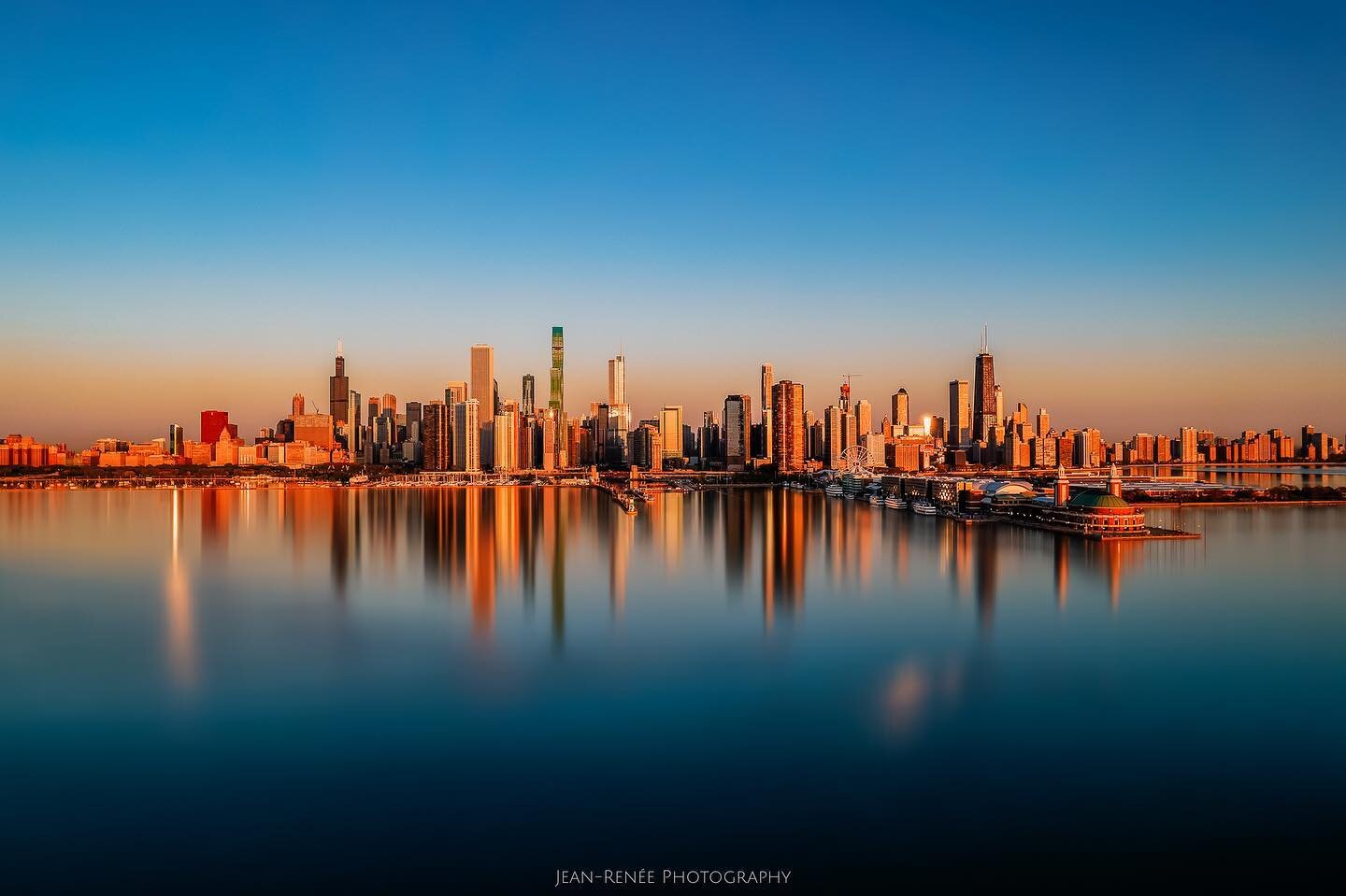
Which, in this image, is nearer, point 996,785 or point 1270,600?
point 996,785

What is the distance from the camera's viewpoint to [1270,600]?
1313cm

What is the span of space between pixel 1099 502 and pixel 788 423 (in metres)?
48.9

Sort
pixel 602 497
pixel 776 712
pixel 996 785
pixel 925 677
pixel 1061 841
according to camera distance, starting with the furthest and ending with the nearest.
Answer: pixel 602 497 → pixel 925 677 → pixel 776 712 → pixel 996 785 → pixel 1061 841

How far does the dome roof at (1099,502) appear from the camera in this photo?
21561 millimetres

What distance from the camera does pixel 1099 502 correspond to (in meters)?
21.8

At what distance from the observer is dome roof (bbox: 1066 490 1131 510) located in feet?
70.7

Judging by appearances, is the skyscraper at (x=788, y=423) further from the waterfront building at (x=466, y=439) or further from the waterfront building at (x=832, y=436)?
the waterfront building at (x=466, y=439)

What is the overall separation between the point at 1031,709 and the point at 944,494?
993 inches

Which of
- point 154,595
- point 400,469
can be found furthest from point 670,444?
point 154,595

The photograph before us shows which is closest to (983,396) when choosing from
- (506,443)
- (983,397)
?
(983,397)

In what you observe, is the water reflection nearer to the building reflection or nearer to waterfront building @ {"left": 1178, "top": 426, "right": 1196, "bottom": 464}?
the building reflection

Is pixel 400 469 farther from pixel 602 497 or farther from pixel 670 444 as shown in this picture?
pixel 602 497

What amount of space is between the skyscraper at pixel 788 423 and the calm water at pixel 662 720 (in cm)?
5306

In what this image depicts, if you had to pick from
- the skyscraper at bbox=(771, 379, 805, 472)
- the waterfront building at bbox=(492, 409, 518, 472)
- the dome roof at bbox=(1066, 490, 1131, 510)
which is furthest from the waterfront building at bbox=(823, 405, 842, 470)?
the dome roof at bbox=(1066, 490, 1131, 510)
